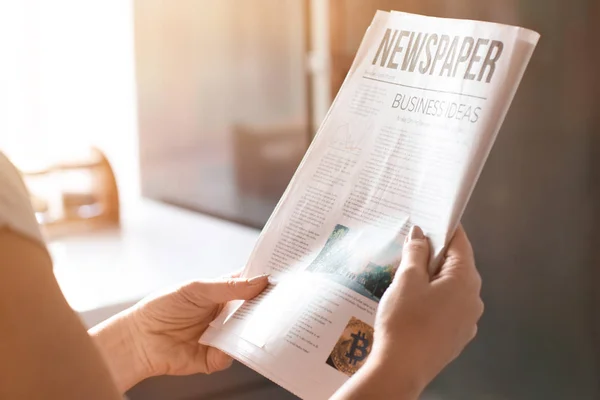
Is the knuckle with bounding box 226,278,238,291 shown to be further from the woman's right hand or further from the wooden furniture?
the wooden furniture

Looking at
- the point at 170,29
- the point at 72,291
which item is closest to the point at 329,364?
the point at 72,291

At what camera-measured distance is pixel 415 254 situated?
526mm

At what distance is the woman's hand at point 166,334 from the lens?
654 mm

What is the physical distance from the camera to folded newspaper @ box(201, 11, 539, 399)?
1.75 ft

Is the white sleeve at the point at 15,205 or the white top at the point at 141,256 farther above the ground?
the white sleeve at the point at 15,205

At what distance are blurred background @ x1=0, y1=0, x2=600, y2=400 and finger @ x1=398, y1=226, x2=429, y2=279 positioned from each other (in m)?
0.30

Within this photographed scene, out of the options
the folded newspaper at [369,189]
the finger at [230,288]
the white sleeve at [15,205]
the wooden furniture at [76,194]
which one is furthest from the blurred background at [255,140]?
the white sleeve at [15,205]

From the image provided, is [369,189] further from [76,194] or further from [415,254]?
[76,194]

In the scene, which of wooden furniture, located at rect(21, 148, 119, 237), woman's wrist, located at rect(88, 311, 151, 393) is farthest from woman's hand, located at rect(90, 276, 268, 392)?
wooden furniture, located at rect(21, 148, 119, 237)

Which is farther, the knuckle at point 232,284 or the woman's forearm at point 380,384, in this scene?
the knuckle at point 232,284

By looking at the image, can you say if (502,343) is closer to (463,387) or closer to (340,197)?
(463,387)

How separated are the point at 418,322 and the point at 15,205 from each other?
0.87 feet

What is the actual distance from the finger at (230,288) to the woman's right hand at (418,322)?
0.47ft

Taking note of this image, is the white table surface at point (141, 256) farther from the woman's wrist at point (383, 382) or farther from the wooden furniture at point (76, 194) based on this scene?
the woman's wrist at point (383, 382)
